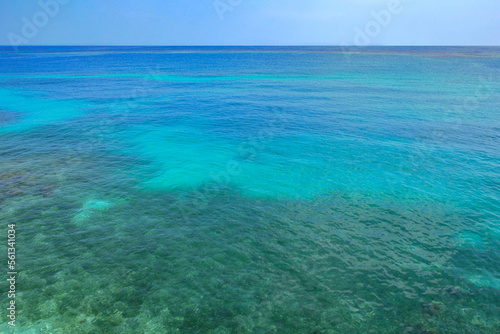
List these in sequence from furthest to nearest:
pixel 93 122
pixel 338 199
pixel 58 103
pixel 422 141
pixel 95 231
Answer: pixel 58 103
pixel 93 122
pixel 422 141
pixel 338 199
pixel 95 231

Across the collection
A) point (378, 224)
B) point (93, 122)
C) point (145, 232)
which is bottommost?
point (378, 224)

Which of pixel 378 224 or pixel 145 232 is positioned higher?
pixel 145 232

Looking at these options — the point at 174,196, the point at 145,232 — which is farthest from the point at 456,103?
the point at 145,232

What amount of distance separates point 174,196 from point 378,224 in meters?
15.5

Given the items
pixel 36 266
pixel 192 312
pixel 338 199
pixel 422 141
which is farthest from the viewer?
pixel 422 141

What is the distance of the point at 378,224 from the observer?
19.6 m

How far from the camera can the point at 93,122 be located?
1681 inches

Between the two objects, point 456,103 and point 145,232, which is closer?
point 145,232

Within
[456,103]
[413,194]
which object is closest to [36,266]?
[413,194]

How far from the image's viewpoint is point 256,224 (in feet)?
65.0

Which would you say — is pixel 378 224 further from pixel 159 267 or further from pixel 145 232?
pixel 145 232

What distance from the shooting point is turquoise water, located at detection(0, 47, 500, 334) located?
43.8ft

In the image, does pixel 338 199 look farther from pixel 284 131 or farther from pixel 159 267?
pixel 284 131

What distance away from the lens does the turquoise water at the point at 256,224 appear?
43.8ft
